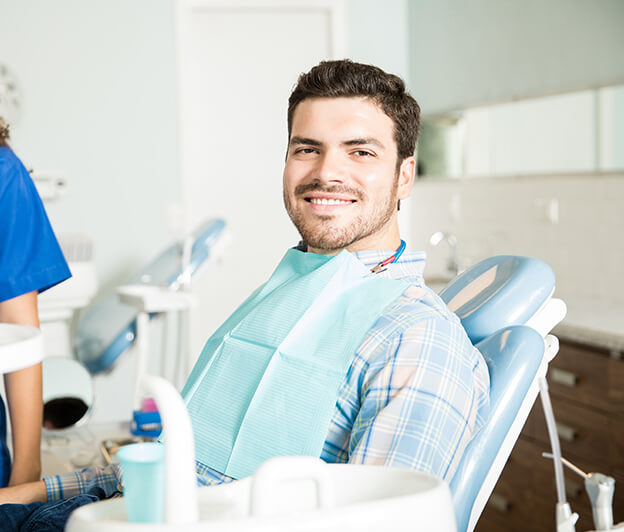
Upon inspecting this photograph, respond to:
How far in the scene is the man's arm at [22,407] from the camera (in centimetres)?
133

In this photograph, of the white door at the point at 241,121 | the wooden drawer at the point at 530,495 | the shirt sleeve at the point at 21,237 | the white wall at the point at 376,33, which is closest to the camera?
the shirt sleeve at the point at 21,237

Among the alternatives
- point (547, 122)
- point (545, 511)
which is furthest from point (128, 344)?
point (547, 122)

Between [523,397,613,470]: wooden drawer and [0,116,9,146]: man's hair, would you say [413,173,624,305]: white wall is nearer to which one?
[523,397,613,470]: wooden drawer

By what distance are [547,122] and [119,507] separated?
2796mm

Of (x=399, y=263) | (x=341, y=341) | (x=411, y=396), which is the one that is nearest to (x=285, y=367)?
(x=341, y=341)

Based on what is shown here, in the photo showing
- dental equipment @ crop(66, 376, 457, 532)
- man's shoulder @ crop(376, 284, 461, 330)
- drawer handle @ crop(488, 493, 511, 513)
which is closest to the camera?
dental equipment @ crop(66, 376, 457, 532)

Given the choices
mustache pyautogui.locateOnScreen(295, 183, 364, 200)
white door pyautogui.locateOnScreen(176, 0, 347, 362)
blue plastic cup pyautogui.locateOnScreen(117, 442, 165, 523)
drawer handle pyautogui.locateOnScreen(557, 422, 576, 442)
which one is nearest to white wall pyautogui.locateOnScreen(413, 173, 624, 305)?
drawer handle pyautogui.locateOnScreen(557, 422, 576, 442)

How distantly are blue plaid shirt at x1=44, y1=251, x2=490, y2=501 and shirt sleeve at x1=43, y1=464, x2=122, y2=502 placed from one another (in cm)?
29

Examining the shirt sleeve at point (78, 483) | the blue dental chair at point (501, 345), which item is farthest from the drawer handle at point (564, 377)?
the shirt sleeve at point (78, 483)

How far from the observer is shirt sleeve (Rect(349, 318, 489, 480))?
2.92 feet

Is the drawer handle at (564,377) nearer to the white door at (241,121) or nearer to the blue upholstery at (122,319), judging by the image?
the blue upholstery at (122,319)

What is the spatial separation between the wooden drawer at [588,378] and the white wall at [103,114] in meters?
2.26

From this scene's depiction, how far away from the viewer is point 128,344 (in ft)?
10.1

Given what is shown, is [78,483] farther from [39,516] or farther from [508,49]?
[508,49]
